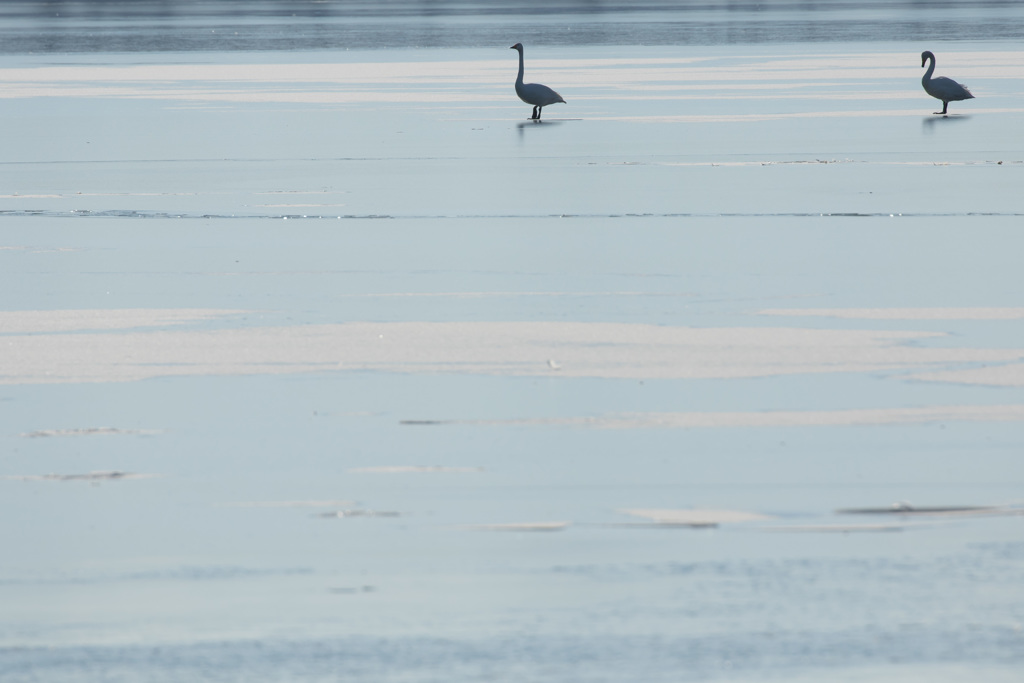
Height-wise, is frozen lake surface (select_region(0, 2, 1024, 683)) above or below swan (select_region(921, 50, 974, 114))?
above

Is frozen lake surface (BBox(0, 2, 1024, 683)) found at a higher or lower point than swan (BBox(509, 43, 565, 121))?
higher

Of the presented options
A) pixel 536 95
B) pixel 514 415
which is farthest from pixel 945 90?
pixel 514 415

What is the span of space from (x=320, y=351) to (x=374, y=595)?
321 centimetres

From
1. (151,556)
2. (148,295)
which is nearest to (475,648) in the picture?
(151,556)

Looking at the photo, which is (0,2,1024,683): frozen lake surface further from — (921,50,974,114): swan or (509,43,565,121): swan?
(921,50,974,114): swan

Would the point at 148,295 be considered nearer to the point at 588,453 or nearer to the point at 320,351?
the point at 320,351

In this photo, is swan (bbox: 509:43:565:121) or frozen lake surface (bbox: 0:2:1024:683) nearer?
frozen lake surface (bbox: 0:2:1024:683)

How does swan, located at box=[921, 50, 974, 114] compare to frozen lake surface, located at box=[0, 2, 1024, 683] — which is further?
swan, located at box=[921, 50, 974, 114]

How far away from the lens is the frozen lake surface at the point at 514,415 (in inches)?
165

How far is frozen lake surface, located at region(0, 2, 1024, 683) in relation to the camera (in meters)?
4.18

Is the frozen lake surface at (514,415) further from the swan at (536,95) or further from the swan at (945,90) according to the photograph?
the swan at (945,90)

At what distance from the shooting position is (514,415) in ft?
20.9

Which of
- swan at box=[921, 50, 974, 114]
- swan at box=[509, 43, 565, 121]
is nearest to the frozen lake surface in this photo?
swan at box=[509, 43, 565, 121]

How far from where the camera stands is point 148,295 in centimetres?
903
